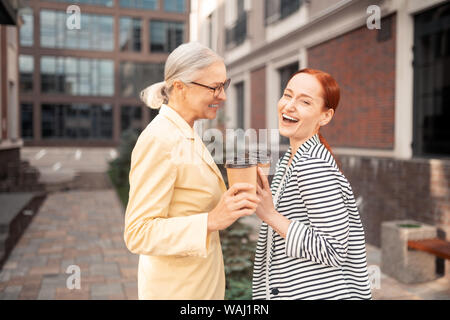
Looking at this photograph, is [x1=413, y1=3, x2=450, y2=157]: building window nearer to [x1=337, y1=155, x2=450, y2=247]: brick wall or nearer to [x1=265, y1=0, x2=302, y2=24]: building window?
[x1=337, y1=155, x2=450, y2=247]: brick wall

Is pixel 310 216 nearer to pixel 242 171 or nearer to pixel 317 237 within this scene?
pixel 317 237

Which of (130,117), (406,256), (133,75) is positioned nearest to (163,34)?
(133,75)

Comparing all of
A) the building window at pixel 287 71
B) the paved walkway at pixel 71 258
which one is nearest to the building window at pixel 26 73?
the paved walkway at pixel 71 258

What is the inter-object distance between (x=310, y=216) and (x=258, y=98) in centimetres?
1151

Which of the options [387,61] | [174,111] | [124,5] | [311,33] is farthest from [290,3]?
[124,5]

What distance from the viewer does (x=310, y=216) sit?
4.75 ft

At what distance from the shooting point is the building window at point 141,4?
35.9 m

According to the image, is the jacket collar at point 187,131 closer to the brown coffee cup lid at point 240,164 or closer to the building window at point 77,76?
the brown coffee cup lid at point 240,164

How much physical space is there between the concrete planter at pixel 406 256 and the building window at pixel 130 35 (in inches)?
1382

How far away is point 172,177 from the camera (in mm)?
1444

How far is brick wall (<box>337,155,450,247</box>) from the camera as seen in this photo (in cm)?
552

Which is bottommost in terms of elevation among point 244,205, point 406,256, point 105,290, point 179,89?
point 105,290

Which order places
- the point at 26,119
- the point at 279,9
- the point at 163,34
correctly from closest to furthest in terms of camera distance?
the point at 279,9
the point at 26,119
the point at 163,34

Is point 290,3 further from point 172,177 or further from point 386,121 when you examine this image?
point 172,177
